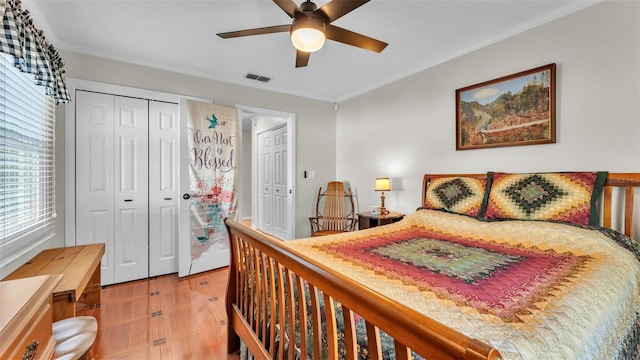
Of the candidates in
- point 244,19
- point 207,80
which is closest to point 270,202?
point 207,80

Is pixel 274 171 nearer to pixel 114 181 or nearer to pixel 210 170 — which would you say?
pixel 210 170

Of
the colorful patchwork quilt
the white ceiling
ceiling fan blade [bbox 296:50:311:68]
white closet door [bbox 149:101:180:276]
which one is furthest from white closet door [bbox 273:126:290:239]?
the colorful patchwork quilt

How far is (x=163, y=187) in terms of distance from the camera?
310 centimetres

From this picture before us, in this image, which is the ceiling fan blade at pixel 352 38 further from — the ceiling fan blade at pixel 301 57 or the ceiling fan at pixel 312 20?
the ceiling fan blade at pixel 301 57

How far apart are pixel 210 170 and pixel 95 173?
1.08m

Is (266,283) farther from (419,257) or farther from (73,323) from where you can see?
(73,323)

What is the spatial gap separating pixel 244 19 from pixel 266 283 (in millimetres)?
2063

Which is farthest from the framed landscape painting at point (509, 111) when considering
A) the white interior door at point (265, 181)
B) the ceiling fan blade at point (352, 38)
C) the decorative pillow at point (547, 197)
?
the white interior door at point (265, 181)

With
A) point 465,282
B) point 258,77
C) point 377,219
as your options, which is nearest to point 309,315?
point 465,282

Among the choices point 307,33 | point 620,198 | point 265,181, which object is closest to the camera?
point 307,33

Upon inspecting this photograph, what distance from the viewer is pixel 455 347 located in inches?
17.6

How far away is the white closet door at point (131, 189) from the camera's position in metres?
2.85

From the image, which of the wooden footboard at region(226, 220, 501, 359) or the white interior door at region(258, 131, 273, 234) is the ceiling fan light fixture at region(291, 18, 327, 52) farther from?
the white interior door at region(258, 131, 273, 234)

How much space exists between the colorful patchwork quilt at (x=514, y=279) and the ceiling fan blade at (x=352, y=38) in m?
1.43
